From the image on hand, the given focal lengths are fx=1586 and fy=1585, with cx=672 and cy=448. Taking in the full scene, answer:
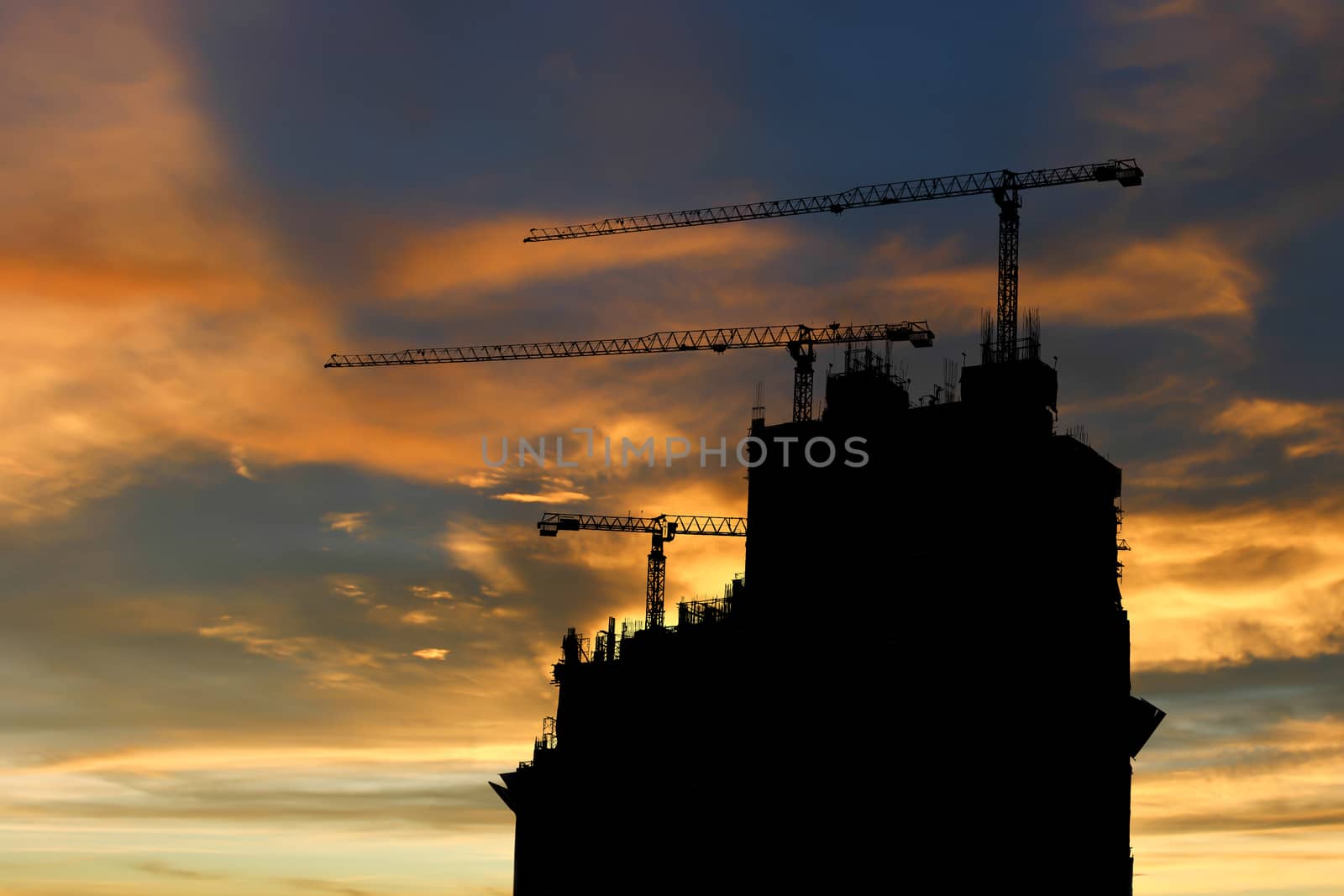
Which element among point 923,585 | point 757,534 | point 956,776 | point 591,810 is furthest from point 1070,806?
point 591,810

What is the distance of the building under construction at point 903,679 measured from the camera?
5458 inches

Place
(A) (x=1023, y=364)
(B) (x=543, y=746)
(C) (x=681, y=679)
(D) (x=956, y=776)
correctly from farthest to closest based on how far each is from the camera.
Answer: (B) (x=543, y=746) → (C) (x=681, y=679) → (A) (x=1023, y=364) → (D) (x=956, y=776)

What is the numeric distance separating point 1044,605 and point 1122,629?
13143 millimetres

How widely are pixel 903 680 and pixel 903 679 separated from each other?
3.0 inches

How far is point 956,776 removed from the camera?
450ft

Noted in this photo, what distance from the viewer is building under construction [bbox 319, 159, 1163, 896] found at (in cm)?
13862

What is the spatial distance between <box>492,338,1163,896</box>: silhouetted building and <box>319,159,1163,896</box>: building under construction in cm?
21

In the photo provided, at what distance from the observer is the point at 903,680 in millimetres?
142750

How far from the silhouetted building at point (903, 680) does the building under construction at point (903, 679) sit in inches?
8.1

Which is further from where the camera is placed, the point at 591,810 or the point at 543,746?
the point at 543,746

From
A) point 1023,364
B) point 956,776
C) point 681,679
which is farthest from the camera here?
point 681,679

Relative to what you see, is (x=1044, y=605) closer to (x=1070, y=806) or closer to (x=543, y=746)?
(x=1070, y=806)

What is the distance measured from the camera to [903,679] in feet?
468

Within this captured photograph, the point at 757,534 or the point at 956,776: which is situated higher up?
the point at 757,534
